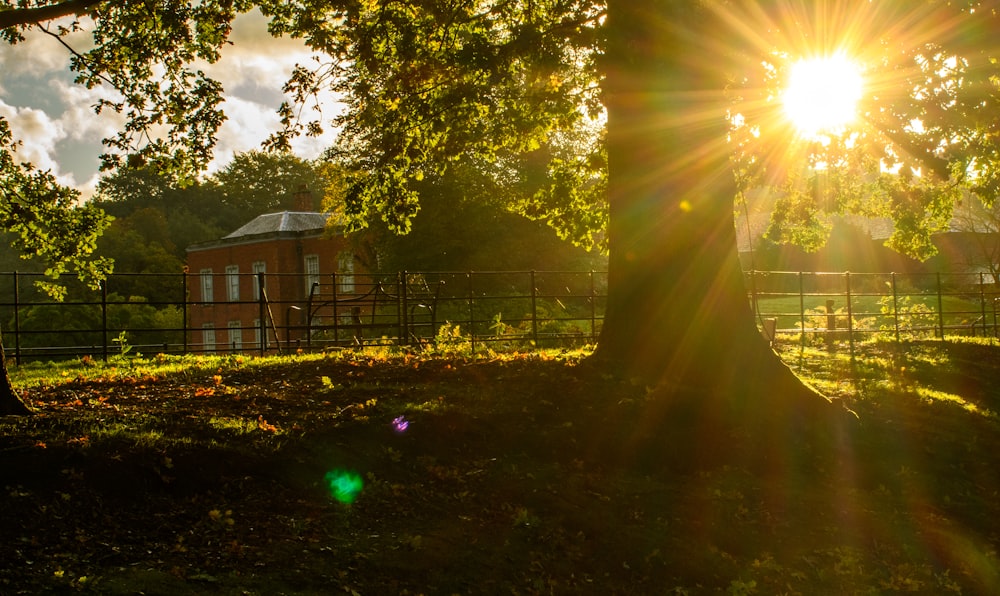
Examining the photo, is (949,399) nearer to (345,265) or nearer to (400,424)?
(400,424)

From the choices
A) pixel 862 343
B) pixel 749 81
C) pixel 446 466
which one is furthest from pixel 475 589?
pixel 862 343

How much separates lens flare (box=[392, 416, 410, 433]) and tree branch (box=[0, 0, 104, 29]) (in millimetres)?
5074

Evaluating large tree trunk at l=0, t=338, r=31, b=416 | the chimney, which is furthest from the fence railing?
the chimney

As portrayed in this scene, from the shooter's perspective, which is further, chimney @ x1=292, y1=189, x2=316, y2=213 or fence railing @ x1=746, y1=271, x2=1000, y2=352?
chimney @ x1=292, y1=189, x2=316, y2=213

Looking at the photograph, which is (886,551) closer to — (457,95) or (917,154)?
(457,95)

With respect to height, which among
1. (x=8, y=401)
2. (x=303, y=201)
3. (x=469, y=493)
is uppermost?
(x=303, y=201)

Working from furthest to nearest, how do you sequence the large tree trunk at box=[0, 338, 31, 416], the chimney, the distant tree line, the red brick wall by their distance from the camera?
the chimney < the red brick wall < the distant tree line < the large tree trunk at box=[0, 338, 31, 416]

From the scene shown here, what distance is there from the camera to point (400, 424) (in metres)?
7.44

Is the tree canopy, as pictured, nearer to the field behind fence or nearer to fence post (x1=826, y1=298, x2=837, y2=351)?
the field behind fence

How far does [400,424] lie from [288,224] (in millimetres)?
40043

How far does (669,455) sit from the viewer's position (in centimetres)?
793

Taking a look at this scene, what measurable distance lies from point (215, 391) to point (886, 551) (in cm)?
684

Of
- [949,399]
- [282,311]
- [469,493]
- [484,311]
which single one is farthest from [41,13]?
[282,311]

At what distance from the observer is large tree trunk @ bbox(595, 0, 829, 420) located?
31.0ft
